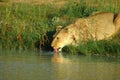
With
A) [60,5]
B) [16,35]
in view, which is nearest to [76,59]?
[16,35]

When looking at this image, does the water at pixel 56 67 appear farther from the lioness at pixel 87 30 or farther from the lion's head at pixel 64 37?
the lioness at pixel 87 30

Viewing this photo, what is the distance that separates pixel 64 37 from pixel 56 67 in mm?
2945

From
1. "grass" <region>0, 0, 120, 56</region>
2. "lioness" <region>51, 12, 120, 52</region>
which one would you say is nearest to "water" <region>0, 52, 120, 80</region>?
"grass" <region>0, 0, 120, 56</region>

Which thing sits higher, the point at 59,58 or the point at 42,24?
the point at 42,24

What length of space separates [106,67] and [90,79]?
1.32 m

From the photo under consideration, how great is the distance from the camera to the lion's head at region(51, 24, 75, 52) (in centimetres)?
1550

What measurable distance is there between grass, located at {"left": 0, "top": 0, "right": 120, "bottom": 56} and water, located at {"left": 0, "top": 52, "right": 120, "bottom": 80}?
0.55 m

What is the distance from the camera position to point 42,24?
16.9 m

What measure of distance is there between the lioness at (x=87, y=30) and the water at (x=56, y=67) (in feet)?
2.65

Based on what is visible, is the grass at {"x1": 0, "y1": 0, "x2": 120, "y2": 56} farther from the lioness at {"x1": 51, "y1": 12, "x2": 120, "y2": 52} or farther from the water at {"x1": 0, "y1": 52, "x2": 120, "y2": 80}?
the water at {"x1": 0, "y1": 52, "x2": 120, "y2": 80}

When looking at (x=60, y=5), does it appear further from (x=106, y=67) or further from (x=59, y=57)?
(x=106, y=67)

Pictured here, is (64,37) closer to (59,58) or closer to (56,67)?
(59,58)

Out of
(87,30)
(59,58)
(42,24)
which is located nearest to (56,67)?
(59,58)

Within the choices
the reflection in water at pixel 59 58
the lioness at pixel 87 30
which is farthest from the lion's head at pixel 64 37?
the reflection in water at pixel 59 58
